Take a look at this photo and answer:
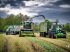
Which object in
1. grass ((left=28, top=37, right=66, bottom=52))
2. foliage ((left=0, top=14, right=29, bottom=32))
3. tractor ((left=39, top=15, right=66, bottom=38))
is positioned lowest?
grass ((left=28, top=37, right=66, bottom=52))

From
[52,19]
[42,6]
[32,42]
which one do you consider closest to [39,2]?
[42,6]

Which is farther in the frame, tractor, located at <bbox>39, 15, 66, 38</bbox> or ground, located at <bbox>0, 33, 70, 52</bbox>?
tractor, located at <bbox>39, 15, 66, 38</bbox>

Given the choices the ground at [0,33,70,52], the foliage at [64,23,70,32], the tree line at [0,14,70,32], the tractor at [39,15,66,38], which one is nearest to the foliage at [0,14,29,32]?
the tree line at [0,14,70,32]

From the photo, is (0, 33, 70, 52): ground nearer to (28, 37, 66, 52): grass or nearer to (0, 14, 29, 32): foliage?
(28, 37, 66, 52): grass

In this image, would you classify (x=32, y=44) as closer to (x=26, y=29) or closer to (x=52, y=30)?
(x=26, y=29)

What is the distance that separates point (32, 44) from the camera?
402 centimetres

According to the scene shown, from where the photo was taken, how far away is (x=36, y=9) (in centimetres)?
421

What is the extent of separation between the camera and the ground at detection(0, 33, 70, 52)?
3.93 meters

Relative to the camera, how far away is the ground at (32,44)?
393 cm

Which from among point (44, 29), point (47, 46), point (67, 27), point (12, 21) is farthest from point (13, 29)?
point (67, 27)

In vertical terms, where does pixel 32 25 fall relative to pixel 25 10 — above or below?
below

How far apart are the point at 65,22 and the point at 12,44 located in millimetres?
1031

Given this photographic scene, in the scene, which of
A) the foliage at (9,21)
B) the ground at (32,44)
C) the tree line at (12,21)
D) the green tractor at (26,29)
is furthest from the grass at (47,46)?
the foliage at (9,21)

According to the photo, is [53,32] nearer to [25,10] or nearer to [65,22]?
[65,22]
